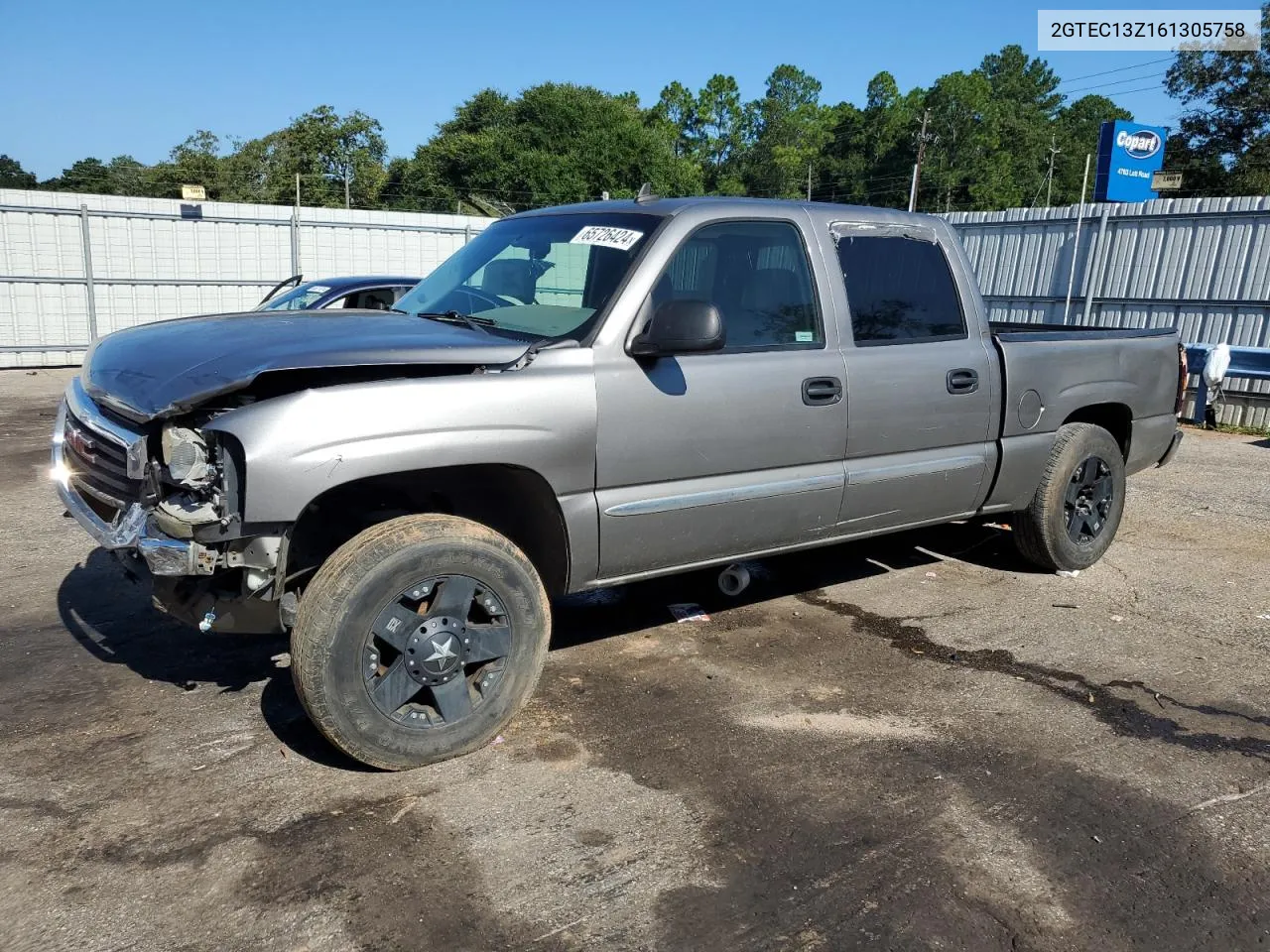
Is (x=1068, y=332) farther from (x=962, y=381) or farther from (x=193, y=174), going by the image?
(x=193, y=174)

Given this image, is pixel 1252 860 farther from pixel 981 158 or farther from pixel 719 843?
pixel 981 158

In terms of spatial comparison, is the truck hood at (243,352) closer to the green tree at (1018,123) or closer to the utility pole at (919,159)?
the utility pole at (919,159)

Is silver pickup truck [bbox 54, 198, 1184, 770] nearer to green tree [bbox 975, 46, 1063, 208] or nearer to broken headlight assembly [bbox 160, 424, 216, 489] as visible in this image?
broken headlight assembly [bbox 160, 424, 216, 489]

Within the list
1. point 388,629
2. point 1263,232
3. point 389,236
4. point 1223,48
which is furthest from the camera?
point 1223,48

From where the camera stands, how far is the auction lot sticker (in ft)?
12.9

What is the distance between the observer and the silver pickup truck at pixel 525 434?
3068mm

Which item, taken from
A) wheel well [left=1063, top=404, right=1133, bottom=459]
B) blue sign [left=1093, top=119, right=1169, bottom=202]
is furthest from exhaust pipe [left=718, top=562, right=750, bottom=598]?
blue sign [left=1093, top=119, right=1169, bottom=202]

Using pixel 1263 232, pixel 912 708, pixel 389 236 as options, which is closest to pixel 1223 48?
pixel 1263 232

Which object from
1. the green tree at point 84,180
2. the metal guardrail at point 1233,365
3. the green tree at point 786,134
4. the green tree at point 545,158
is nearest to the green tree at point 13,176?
the green tree at point 84,180

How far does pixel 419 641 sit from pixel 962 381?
2.91 meters

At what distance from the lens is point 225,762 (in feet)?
11.2

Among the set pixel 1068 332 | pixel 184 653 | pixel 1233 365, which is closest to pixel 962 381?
pixel 1068 332

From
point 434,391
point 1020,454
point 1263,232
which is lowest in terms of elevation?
point 1020,454

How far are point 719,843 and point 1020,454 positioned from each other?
3.04m
